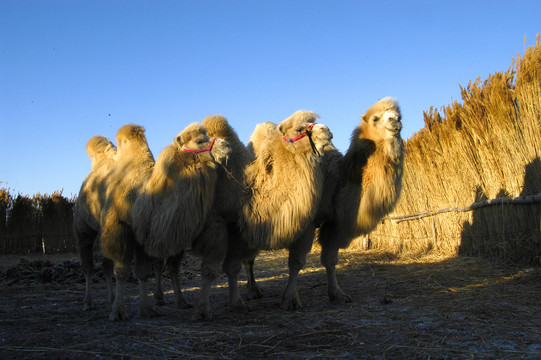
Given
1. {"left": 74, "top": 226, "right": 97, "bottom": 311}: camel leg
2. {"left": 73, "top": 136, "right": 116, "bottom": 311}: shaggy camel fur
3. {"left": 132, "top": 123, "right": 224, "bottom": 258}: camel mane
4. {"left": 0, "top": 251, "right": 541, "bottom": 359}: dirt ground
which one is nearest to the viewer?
{"left": 0, "top": 251, "right": 541, "bottom": 359}: dirt ground

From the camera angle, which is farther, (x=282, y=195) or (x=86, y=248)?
(x=86, y=248)

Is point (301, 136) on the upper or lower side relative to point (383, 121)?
lower

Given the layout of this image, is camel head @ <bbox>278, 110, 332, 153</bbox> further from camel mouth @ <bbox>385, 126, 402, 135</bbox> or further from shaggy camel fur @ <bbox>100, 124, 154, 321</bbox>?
shaggy camel fur @ <bbox>100, 124, 154, 321</bbox>

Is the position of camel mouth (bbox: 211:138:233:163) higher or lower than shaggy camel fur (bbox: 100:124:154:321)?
higher

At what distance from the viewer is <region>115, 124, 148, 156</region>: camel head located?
17.8 ft

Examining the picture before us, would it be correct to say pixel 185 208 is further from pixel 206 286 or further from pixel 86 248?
pixel 86 248

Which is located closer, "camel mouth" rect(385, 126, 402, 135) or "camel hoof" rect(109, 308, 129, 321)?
"camel hoof" rect(109, 308, 129, 321)

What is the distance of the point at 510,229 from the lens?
6.47 m

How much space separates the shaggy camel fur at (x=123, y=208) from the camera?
4727mm

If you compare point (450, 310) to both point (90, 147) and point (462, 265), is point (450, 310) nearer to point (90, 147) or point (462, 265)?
point (462, 265)

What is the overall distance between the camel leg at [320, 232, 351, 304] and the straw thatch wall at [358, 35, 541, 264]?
2.77m

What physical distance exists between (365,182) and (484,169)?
3172 mm

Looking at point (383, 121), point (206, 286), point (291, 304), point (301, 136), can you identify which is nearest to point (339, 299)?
point (291, 304)

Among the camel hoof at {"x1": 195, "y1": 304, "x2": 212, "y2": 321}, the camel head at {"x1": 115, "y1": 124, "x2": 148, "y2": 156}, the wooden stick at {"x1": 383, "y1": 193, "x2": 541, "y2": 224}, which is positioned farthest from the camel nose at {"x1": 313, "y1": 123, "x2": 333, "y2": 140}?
the wooden stick at {"x1": 383, "y1": 193, "x2": 541, "y2": 224}
